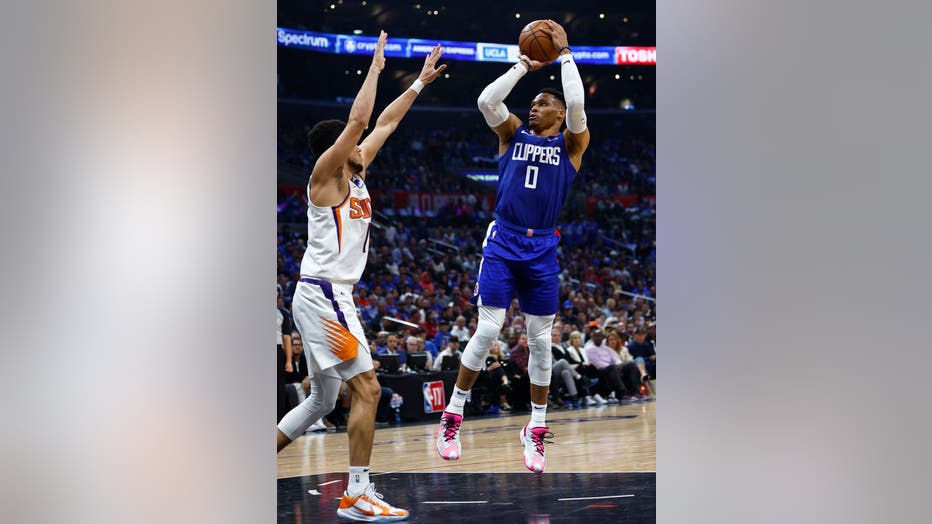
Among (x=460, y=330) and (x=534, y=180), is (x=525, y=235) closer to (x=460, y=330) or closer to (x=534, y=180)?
(x=534, y=180)

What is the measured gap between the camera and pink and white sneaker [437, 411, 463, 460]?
5324 mm

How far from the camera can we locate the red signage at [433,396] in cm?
915

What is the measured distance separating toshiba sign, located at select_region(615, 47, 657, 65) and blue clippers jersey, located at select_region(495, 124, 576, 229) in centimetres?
1392

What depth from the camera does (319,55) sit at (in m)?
18.5

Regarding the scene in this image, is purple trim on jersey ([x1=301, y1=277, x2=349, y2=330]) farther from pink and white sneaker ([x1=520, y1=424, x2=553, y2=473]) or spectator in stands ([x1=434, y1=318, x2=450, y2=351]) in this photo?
spectator in stands ([x1=434, y1=318, x2=450, y2=351])

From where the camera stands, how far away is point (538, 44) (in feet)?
17.2

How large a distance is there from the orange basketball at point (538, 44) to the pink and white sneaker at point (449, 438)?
7.46 ft

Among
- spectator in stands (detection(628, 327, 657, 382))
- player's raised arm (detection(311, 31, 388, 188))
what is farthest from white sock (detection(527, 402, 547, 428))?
spectator in stands (detection(628, 327, 657, 382))

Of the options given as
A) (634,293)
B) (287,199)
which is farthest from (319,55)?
(634,293)

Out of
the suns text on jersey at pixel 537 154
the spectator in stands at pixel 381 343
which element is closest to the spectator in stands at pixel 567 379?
the spectator in stands at pixel 381 343

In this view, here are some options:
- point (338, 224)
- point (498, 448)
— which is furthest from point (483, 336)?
point (498, 448)

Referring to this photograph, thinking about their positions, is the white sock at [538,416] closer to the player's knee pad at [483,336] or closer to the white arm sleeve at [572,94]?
the player's knee pad at [483,336]

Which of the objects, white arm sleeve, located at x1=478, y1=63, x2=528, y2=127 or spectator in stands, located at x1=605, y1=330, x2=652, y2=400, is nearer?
white arm sleeve, located at x1=478, y1=63, x2=528, y2=127
